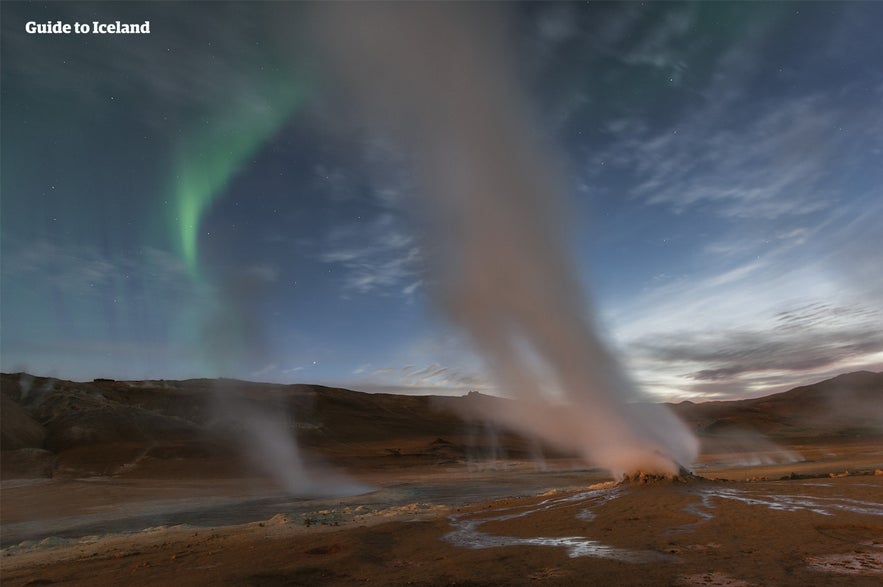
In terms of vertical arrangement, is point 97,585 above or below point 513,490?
above

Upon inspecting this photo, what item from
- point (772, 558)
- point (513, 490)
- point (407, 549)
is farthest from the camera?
point (513, 490)

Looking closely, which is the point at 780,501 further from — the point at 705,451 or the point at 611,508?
the point at 705,451

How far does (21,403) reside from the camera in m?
64.6

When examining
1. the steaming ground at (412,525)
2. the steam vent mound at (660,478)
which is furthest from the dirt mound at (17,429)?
the steam vent mound at (660,478)

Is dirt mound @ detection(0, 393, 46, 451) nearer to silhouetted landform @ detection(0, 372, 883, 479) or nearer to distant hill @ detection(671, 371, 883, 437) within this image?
silhouetted landform @ detection(0, 372, 883, 479)

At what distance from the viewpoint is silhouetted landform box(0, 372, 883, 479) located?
160 feet

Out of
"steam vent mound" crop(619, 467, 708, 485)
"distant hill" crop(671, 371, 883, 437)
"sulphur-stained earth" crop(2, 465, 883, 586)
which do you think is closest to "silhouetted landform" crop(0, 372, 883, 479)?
"distant hill" crop(671, 371, 883, 437)

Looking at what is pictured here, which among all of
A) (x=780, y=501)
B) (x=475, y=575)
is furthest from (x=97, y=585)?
(x=780, y=501)

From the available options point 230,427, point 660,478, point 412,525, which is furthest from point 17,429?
point 660,478

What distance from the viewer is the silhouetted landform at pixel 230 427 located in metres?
48.7

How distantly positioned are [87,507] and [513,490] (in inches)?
949

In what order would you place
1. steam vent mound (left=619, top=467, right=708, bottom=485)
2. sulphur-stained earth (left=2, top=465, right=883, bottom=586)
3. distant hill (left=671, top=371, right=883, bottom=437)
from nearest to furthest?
→ sulphur-stained earth (left=2, top=465, right=883, bottom=586) < steam vent mound (left=619, top=467, right=708, bottom=485) < distant hill (left=671, top=371, right=883, bottom=437)

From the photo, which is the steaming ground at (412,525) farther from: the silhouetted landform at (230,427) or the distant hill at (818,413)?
the distant hill at (818,413)

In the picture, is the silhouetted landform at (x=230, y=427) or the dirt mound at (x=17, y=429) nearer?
the silhouetted landform at (x=230, y=427)
